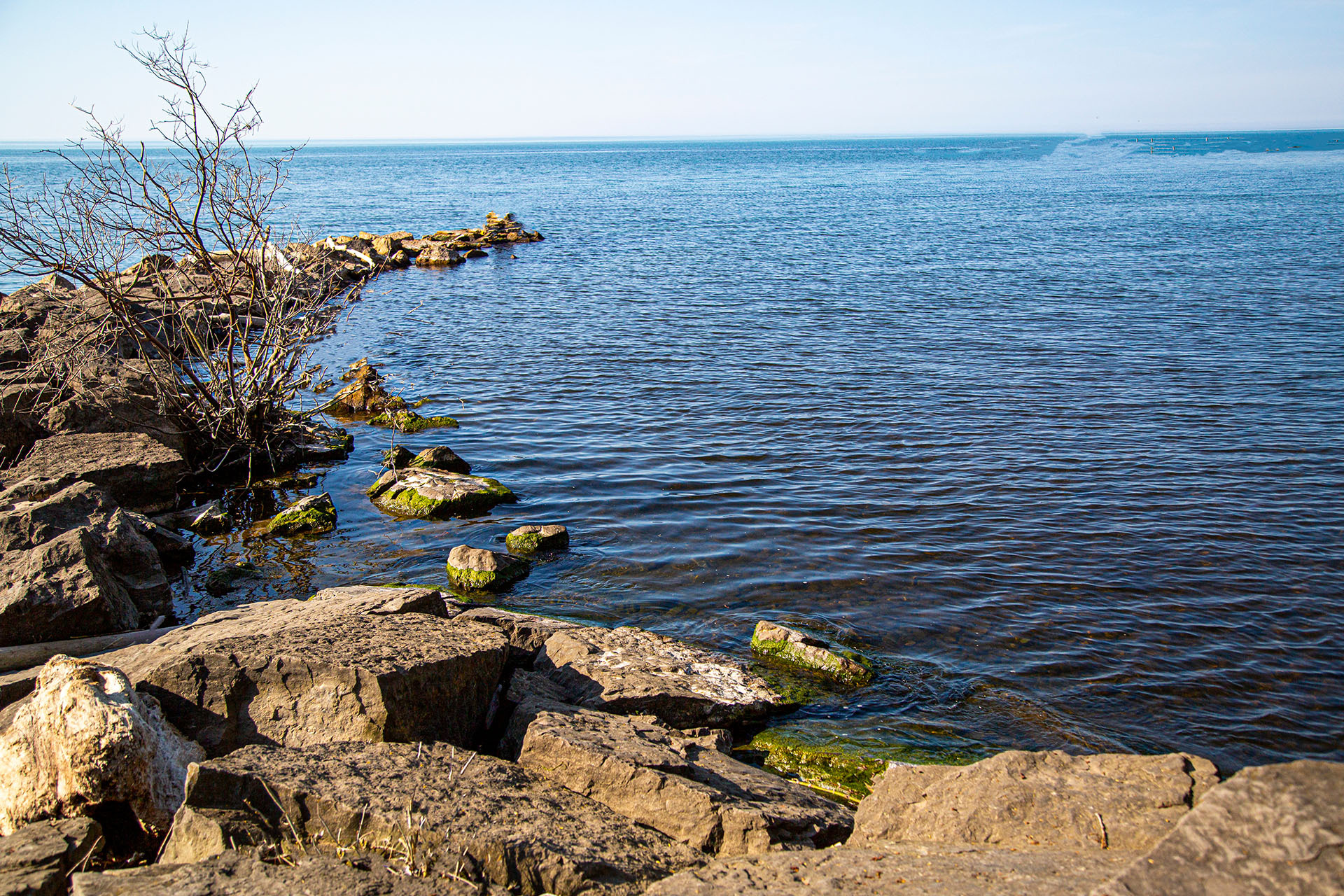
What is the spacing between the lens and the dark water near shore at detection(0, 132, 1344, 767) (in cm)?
842

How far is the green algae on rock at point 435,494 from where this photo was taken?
12508 mm

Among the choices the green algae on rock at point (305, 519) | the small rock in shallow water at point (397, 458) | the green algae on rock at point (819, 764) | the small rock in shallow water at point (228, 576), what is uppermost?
the small rock in shallow water at point (397, 458)

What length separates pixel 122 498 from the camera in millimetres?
11609

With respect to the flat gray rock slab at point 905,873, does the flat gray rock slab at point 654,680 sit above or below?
below

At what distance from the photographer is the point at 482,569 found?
1040 cm

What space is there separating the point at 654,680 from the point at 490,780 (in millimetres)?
2555

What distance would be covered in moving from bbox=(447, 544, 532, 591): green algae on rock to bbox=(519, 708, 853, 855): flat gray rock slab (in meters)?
4.42

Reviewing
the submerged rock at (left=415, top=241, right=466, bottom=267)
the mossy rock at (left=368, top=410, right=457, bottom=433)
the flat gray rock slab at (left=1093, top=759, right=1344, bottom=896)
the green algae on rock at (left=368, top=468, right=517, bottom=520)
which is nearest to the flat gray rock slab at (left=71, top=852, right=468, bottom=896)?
the flat gray rock slab at (left=1093, top=759, right=1344, bottom=896)

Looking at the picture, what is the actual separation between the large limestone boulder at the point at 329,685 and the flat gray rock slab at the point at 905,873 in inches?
89.0

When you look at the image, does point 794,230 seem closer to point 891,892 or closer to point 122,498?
point 122,498

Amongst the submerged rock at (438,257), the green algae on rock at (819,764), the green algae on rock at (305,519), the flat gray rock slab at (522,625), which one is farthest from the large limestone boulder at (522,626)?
the submerged rock at (438,257)

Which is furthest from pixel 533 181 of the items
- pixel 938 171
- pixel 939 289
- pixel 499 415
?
pixel 499 415

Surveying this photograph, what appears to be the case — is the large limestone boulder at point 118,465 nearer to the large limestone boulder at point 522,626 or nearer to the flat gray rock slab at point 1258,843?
the large limestone boulder at point 522,626

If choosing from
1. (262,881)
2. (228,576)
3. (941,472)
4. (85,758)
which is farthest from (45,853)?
(941,472)
